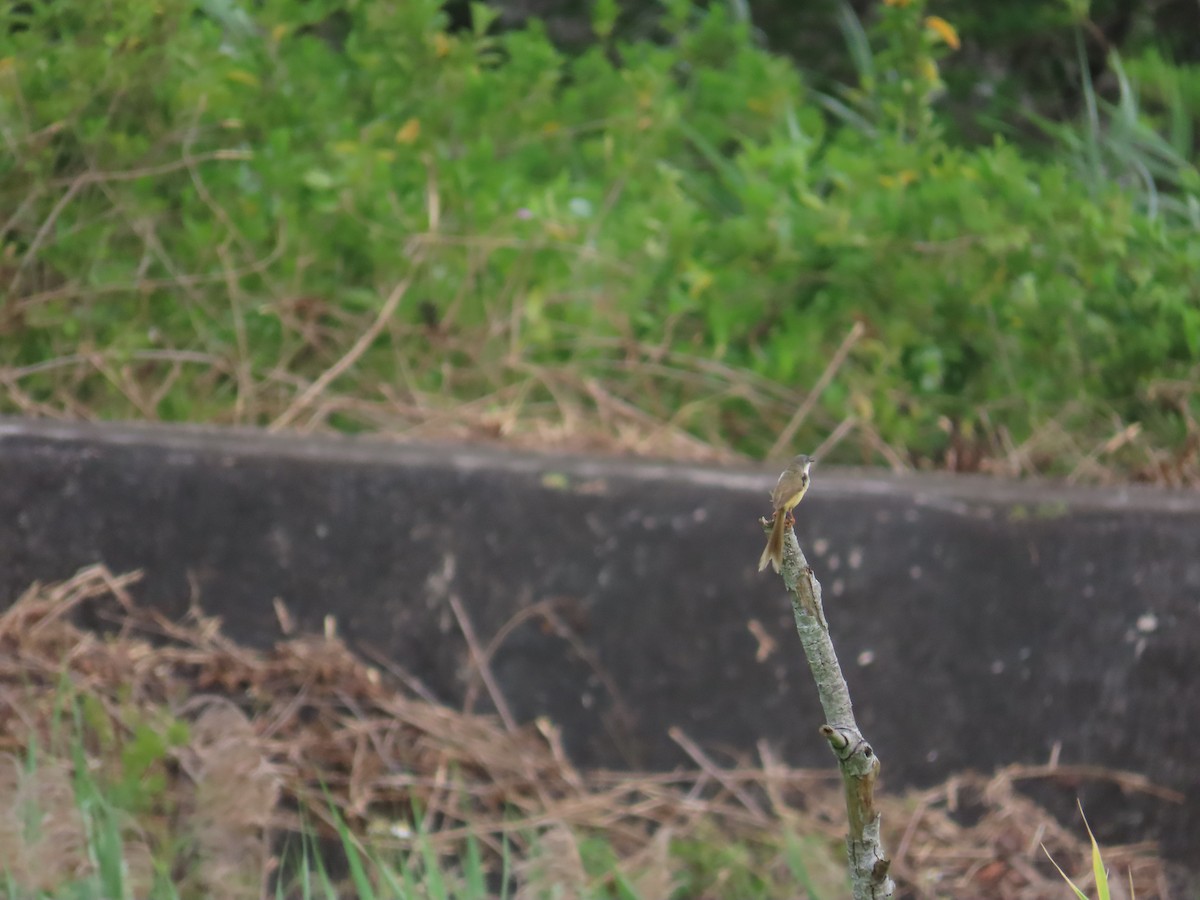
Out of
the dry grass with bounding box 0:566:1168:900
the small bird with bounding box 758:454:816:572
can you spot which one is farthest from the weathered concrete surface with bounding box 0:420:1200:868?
the small bird with bounding box 758:454:816:572

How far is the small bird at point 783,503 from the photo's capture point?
458mm

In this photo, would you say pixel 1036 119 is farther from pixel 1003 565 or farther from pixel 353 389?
pixel 353 389

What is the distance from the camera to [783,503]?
0.47 meters

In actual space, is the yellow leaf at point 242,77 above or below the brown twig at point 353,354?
above

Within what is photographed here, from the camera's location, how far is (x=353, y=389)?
2.08 meters

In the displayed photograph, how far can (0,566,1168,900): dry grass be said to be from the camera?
151cm

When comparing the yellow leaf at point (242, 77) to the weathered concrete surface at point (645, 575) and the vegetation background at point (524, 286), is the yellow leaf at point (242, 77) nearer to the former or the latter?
the vegetation background at point (524, 286)

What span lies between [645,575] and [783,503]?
120 cm

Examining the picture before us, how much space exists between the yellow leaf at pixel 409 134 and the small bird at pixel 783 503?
1.89 m

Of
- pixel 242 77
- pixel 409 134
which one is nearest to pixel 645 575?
pixel 409 134

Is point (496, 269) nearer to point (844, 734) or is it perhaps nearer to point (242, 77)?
point (242, 77)

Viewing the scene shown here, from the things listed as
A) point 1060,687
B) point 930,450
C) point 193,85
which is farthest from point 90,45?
point 1060,687

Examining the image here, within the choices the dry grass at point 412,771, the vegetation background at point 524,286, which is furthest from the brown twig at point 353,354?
the dry grass at point 412,771

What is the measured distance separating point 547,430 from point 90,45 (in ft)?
2.98
